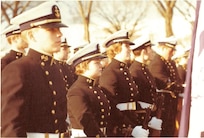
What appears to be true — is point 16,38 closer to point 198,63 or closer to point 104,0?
point 104,0

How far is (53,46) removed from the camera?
1.78 m

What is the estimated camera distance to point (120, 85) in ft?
6.40

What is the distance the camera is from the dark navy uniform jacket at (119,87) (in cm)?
192

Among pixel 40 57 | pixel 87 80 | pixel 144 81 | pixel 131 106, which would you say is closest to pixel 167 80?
pixel 144 81

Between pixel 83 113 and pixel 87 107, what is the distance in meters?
0.03

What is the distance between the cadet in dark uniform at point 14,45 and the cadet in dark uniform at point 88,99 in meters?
0.22

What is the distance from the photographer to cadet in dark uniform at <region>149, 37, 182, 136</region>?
199cm

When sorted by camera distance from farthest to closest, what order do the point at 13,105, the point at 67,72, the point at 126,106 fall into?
the point at 126,106
the point at 67,72
the point at 13,105

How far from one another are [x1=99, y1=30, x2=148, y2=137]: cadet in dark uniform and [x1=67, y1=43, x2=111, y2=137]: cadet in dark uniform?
39mm

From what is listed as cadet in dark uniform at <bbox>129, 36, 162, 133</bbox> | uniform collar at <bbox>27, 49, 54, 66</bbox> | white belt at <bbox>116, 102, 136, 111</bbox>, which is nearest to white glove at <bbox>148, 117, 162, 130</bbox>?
cadet in dark uniform at <bbox>129, 36, 162, 133</bbox>

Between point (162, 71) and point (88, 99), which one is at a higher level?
point (162, 71)

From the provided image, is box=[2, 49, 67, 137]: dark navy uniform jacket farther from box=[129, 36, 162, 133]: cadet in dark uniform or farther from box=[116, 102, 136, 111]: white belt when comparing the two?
box=[129, 36, 162, 133]: cadet in dark uniform

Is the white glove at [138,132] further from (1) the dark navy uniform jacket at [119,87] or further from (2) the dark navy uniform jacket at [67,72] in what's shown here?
(2) the dark navy uniform jacket at [67,72]

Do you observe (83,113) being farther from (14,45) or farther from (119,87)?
(14,45)
